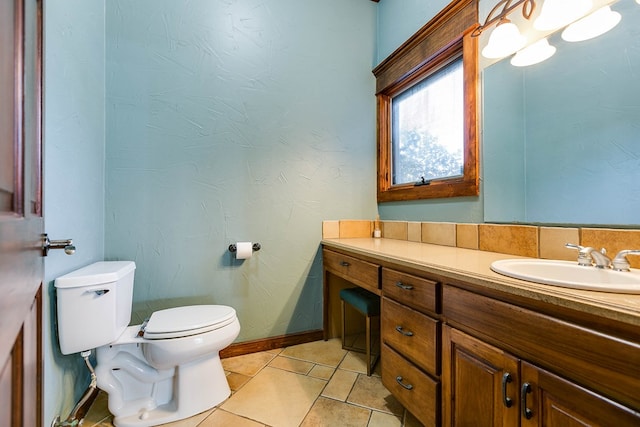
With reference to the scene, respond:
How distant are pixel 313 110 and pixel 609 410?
81.6 inches

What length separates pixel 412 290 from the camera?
4.00ft

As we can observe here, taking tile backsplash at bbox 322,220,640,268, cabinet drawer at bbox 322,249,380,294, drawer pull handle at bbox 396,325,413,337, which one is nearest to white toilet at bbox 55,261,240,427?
cabinet drawer at bbox 322,249,380,294

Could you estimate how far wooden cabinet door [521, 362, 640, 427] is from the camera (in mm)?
623

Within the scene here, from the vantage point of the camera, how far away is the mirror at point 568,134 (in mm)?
1001

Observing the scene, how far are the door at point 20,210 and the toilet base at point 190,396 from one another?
886 mm

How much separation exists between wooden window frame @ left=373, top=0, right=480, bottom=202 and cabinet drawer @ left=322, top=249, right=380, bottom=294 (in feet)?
2.14

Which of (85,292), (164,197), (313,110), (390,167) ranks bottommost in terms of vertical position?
(85,292)

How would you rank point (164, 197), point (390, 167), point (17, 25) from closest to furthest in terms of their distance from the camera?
point (17, 25) < point (164, 197) < point (390, 167)

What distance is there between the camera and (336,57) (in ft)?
7.30

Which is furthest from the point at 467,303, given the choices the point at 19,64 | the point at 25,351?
the point at 19,64

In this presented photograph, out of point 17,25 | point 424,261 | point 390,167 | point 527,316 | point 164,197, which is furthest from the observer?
point 390,167

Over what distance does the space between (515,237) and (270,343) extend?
167 cm

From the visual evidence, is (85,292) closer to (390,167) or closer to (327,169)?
(327,169)

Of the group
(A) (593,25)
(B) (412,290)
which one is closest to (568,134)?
(A) (593,25)
